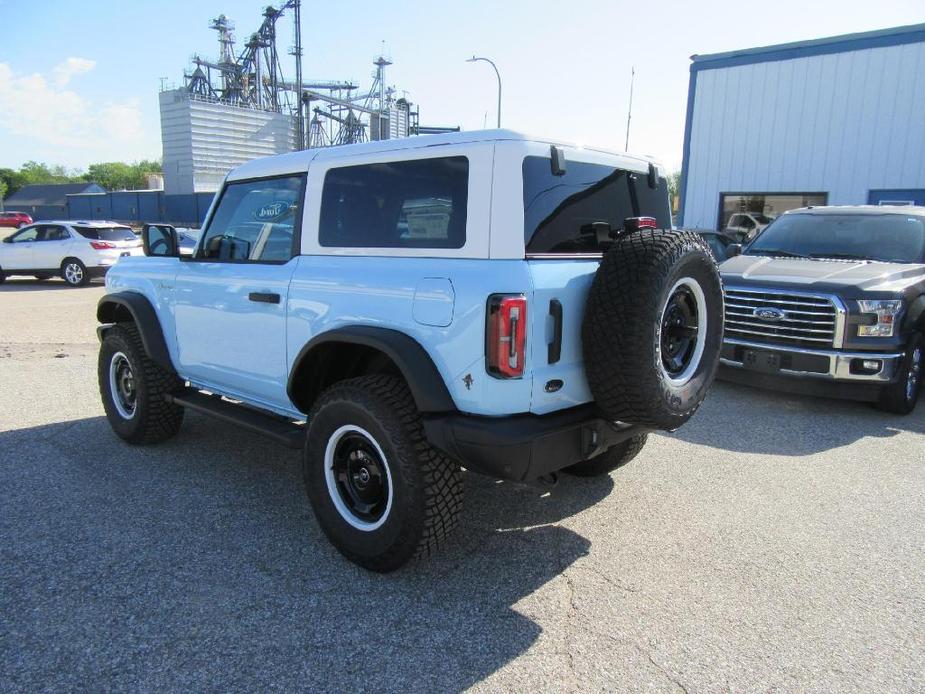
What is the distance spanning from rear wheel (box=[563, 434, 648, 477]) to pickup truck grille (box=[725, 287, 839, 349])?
2738mm

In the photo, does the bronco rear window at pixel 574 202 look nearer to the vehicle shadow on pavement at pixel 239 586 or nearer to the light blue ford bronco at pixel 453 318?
the light blue ford bronco at pixel 453 318

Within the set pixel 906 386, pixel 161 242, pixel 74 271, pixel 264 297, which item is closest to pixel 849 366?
pixel 906 386

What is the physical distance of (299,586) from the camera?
301 centimetres

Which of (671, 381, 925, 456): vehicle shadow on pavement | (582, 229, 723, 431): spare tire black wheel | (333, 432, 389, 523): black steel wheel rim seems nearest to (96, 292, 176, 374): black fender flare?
(333, 432, 389, 523): black steel wheel rim

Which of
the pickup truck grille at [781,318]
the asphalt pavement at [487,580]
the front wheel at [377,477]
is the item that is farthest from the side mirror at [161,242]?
the pickup truck grille at [781,318]

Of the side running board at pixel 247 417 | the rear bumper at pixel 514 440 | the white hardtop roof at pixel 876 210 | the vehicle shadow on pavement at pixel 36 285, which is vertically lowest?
the vehicle shadow on pavement at pixel 36 285

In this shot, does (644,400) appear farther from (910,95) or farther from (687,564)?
(910,95)

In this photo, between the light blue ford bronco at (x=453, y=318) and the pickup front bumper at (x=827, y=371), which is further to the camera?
the pickup front bumper at (x=827, y=371)

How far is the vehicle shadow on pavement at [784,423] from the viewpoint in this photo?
5117 millimetres

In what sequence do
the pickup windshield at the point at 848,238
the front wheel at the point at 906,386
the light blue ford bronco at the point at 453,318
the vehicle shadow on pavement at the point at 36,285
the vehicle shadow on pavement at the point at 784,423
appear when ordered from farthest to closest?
the vehicle shadow on pavement at the point at 36,285 → the pickup windshield at the point at 848,238 → the front wheel at the point at 906,386 → the vehicle shadow on pavement at the point at 784,423 → the light blue ford bronco at the point at 453,318

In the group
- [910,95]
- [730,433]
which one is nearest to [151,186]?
[910,95]

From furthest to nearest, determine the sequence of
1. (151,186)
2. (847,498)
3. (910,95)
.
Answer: (151,186)
(910,95)
(847,498)

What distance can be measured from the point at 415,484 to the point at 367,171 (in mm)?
1619

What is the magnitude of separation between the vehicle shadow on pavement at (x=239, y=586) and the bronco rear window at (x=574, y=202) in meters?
1.59
